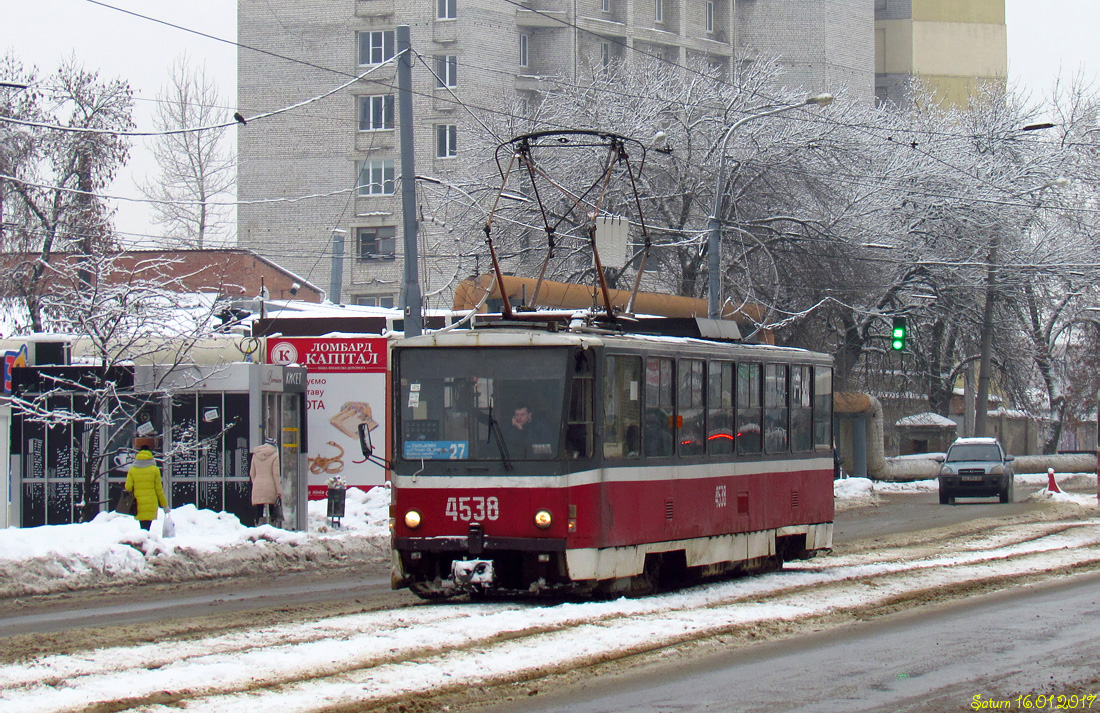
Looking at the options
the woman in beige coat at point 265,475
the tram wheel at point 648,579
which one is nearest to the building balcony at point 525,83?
the woman in beige coat at point 265,475

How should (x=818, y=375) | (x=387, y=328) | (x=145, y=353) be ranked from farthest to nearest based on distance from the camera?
(x=387, y=328)
(x=145, y=353)
(x=818, y=375)

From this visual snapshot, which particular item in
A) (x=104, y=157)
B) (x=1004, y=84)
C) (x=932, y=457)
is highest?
(x=1004, y=84)

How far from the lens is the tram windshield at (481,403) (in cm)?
1266

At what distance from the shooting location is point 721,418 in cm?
1478

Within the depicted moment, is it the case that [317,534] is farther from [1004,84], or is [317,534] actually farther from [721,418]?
[1004,84]

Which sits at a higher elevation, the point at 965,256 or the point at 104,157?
the point at 104,157

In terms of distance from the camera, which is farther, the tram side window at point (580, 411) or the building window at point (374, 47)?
the building window at point (374, 47)

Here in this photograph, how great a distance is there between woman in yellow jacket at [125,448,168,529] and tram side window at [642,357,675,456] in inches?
294

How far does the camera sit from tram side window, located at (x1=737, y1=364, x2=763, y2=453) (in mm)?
15141

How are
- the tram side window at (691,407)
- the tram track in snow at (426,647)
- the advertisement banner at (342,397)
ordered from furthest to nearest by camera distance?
the advertisement banner at (342,397) → the tram side window at (691,407) → the tram track in snow at (426,647)

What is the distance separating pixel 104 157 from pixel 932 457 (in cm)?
2759

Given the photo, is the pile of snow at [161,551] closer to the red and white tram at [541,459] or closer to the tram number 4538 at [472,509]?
the red and white tram at [541,459]

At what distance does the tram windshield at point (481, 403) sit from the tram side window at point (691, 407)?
1824 millimetres

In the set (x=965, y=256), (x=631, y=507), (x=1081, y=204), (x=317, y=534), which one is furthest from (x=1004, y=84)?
(x=631, y=507)
